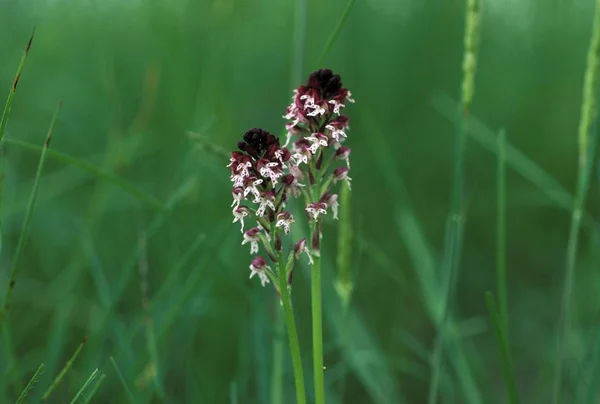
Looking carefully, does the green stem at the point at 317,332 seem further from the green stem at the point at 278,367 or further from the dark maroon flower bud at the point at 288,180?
the green stem at the point at 278,367

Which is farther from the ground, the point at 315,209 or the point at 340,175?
the point at 340,175

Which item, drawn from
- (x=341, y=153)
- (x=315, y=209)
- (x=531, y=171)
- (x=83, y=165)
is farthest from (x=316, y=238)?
(x=531, y=171)

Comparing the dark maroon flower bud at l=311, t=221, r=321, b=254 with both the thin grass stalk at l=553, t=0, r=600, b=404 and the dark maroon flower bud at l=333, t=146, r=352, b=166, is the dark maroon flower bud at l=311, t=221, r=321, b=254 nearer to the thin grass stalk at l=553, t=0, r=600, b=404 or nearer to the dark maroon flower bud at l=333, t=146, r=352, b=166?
the dark maroon flower bud at l=333, t=146, r=352, b=166

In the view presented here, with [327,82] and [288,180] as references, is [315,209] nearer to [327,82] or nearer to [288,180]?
[288,180]

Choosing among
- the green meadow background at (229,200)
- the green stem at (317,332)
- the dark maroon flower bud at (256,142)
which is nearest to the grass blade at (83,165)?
the green meadow background at (229,200)

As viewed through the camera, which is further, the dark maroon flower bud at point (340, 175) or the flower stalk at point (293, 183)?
the dark maroon flower bud at point (340, 175)

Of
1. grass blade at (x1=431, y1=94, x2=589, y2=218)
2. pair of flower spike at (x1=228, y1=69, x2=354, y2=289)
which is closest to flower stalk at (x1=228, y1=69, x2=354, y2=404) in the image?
pair of flower spike at (x1=228, y1=69, x2=354, y2=289)
